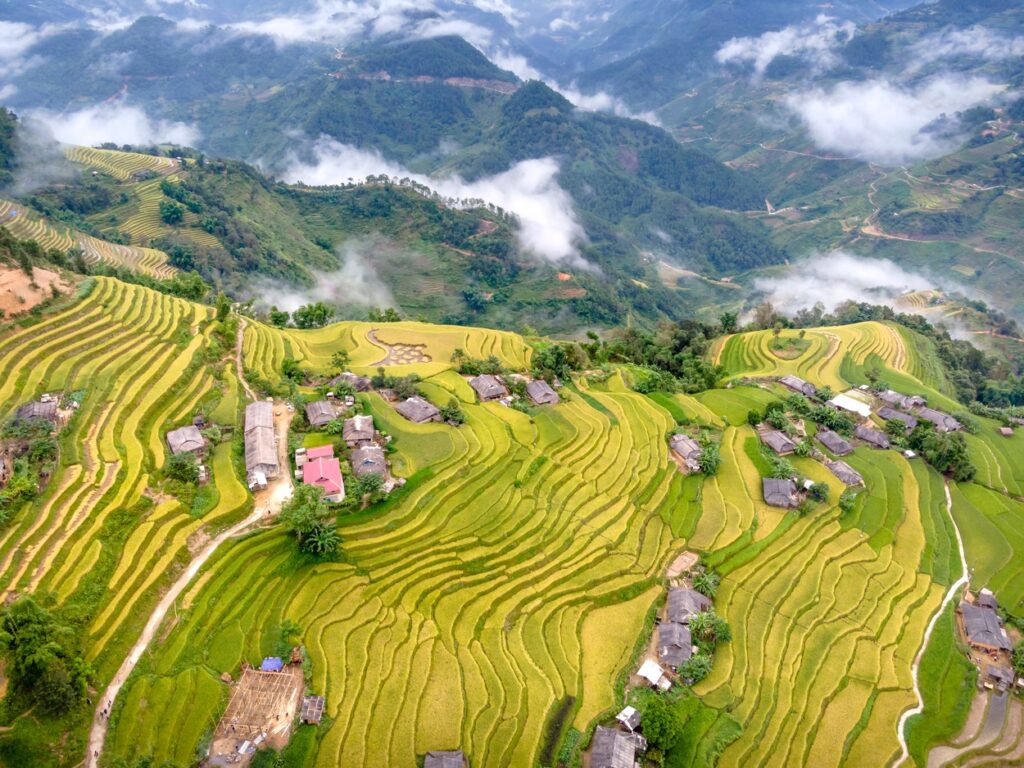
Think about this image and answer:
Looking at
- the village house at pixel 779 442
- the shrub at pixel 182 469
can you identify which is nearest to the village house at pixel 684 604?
the village house at pixel 779 442

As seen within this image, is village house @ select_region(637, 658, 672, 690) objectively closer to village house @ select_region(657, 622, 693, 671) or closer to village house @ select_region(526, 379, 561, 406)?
village house @ select_region(657, 622, 693, 671)

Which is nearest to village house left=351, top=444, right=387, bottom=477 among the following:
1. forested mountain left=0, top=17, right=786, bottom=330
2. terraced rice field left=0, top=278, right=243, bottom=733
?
terraced rice field left=0, top=278, right=243, bottom=733

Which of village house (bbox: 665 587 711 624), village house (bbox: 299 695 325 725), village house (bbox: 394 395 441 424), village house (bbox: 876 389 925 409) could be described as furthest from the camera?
village house (bbox: 876 389 925 409)

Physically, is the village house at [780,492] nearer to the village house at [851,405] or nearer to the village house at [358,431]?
the village house at [851,405]

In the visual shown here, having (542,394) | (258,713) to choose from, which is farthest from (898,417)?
(258,713)

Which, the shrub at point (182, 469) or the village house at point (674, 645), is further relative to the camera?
the shrub at point (182, 469)
